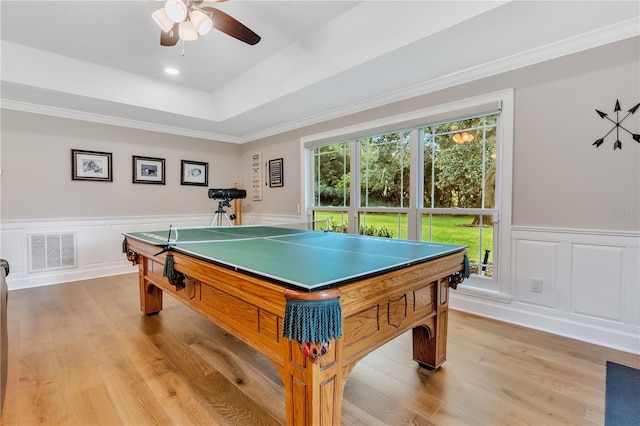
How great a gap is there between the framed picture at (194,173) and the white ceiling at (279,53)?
944 millimetres

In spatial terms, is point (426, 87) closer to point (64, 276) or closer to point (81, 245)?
point (81, 245)

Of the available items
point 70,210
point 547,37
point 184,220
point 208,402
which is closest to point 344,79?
point 547,37

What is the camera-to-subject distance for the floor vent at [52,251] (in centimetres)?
389

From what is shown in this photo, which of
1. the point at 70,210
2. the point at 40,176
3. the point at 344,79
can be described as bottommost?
the point at 70,210

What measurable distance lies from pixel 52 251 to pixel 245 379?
378cm

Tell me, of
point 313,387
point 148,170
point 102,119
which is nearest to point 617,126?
point 313,387

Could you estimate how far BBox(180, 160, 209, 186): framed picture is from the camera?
5.19 m

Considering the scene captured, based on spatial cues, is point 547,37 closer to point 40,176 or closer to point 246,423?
point 246,423

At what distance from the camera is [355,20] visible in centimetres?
261

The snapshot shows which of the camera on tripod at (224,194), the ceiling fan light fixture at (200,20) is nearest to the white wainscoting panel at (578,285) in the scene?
the ceiling fan light fixture at (200,20)

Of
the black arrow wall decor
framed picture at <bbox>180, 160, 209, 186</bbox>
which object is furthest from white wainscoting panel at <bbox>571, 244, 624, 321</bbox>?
framed picture at <bbox>180, 160, 209, 186</bbox>

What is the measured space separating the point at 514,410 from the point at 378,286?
1.05 m

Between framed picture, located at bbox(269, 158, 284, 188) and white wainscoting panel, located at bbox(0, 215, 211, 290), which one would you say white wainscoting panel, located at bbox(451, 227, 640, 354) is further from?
white wainscoting panel, located at bbox(0, 215, 211, 290)

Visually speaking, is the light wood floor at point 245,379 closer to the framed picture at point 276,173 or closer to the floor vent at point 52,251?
the floor vent at point 52,251
